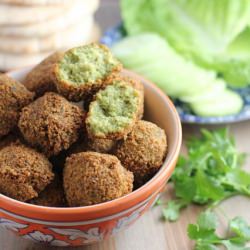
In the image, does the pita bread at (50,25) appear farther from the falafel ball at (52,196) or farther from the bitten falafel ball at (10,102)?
the falafel ball at (52,196)

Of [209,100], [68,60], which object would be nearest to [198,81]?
[209,100]

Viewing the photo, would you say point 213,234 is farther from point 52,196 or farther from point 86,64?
point 86,64

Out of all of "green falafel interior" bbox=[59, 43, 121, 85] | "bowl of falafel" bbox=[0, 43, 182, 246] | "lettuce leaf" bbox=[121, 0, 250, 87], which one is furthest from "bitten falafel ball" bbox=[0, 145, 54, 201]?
"lettuce leaf" bbox=[121, 0, 250, 87]

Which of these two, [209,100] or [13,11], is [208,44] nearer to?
[209,100]

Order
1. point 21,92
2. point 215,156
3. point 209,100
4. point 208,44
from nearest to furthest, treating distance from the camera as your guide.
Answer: point 21,92 < point 215,156 < point 209,100 < point 208,44

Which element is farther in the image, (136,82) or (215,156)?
(215,156)

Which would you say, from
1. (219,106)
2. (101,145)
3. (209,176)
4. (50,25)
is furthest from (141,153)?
(50,25)
